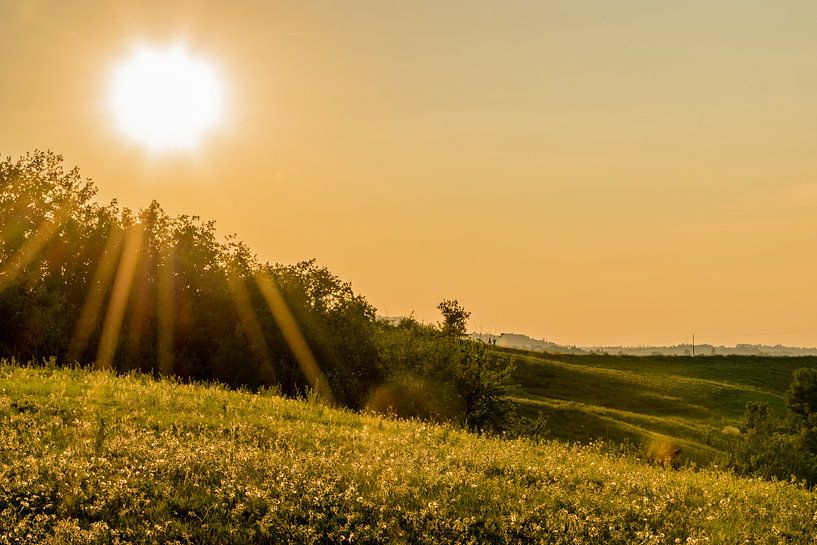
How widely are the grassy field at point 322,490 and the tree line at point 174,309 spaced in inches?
773

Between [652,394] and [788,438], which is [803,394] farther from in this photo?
[652,394]

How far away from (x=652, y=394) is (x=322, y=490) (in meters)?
101

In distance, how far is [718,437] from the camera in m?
77.8

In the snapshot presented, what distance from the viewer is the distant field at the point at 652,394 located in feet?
247

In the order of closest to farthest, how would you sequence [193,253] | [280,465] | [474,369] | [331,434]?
[280,465] < [331,434] < [193,253] < [474,369]

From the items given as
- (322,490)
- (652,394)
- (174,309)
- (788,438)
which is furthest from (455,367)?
(652,394)

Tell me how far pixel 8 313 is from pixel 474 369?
27.5 metres

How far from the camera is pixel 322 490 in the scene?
11133 mm

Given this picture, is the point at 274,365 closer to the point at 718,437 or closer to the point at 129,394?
the point at 129,394

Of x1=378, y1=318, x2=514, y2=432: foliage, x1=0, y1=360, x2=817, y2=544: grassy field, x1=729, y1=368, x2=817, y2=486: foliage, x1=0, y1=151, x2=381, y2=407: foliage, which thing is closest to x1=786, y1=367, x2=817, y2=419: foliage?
x1=729, y1=368, x2=817, y2=486: foliage

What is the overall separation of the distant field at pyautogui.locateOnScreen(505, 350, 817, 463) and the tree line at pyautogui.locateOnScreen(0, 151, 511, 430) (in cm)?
2021

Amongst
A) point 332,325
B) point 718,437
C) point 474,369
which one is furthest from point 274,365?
point 718,437

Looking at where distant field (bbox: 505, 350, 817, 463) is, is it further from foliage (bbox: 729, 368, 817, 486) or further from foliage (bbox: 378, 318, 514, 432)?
foliage (bbox: 378, 318, 514, 432)

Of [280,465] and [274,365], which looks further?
[274,365]
